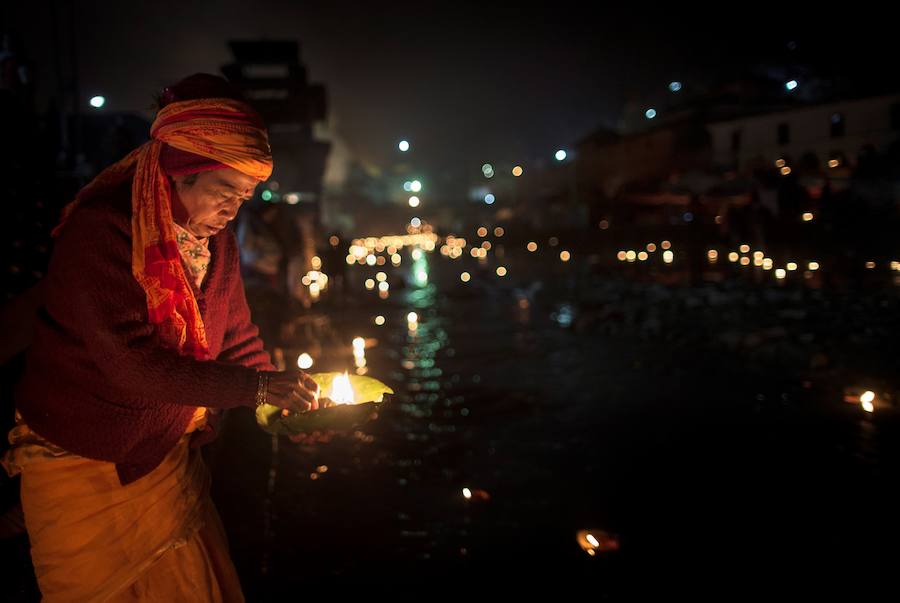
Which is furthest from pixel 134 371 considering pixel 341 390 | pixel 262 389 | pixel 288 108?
pixel 288 108

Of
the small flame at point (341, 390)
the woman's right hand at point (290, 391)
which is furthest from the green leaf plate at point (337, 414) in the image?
the woman's right hand at point (290, 391)

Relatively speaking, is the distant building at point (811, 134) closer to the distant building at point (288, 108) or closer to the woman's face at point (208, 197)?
the distant building at point (288, 108)

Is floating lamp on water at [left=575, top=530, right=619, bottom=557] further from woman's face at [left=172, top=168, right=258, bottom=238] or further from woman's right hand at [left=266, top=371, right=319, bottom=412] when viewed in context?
woman's face at [left=172, top=168, right=258, bottom=238]

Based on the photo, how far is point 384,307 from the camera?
14469 mm

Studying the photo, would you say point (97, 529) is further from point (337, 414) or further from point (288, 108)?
point (288, 108)

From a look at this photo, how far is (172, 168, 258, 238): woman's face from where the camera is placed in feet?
6.63

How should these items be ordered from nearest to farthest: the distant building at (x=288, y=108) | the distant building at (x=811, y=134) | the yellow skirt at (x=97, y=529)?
the yellow skirt at (x=97, y=529), the distant building at (x=288, y=108), the distant building at (x=811, y=134)

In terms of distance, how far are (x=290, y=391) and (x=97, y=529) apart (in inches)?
31.6

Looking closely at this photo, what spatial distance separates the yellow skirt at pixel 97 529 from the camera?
6.36ft

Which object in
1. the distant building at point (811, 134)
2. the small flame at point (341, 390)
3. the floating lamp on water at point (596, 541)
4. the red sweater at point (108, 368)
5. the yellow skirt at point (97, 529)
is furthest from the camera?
the distant building at point (811, 134)

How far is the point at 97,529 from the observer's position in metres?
1.95

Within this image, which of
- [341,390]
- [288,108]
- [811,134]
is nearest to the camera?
[341,390]

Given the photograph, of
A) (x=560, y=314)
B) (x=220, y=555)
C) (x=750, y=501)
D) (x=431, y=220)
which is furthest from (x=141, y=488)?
(x=431, y=220)

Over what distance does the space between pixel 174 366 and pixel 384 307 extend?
41.5 feet
